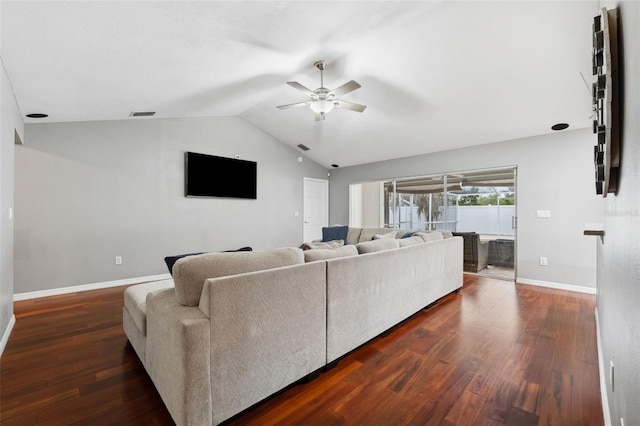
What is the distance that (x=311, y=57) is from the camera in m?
3.24

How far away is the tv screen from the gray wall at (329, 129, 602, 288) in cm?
429

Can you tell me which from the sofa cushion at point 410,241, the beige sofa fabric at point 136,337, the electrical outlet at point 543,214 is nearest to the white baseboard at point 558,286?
the electrical outlet at point 543,214

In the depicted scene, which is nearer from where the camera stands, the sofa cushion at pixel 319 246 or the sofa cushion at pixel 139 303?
the sofa cushion at pixel 139 303

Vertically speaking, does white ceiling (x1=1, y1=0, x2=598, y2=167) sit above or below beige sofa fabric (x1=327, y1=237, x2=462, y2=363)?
above

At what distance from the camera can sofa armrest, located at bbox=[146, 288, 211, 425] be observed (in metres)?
1.31

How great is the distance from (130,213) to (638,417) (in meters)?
5.29

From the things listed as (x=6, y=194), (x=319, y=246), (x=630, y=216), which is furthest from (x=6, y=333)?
(x=630, y=216)

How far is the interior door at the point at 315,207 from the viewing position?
7043mm

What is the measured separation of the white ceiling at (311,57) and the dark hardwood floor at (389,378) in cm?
229

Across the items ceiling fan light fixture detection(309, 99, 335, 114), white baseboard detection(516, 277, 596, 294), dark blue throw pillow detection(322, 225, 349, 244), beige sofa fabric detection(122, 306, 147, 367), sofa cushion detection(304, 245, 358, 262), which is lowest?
A: white baseboard detection(516, 277, 596, 294)

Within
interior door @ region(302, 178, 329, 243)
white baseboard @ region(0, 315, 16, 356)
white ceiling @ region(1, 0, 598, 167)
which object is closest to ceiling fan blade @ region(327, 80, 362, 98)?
white ceiling @ region(1, 0, 598, 167)

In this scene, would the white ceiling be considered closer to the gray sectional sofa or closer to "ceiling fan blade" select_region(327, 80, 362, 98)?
"ceiling fan blade" select_region(327, 80, 362, 98)

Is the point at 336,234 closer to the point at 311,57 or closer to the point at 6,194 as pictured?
the point at 311,57

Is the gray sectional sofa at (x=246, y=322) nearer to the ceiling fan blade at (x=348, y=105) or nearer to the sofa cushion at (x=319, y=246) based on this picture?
the sofa cushion at (x=319, y=246)
